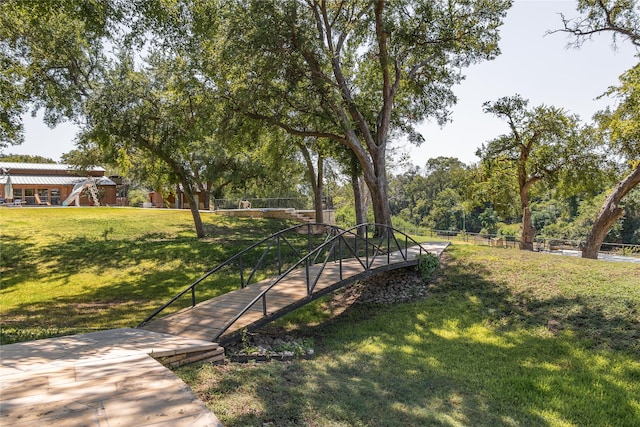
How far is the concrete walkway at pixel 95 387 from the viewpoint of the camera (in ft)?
11.2

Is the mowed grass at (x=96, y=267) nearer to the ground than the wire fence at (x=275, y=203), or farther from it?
nearer to the ground

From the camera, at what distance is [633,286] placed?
8.63 meters

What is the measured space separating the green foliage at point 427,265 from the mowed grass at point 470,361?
40cm

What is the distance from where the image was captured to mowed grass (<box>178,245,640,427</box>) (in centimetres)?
449

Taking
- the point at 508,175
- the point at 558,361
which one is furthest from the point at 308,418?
the point at 508,175

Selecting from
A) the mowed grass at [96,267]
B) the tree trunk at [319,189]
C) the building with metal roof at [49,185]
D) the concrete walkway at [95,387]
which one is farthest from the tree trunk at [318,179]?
the building with metal roof at [49,185]

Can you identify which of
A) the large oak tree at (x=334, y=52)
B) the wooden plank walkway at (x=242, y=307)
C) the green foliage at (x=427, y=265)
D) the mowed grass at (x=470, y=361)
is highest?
the large oak tree at (x=334, y=52)

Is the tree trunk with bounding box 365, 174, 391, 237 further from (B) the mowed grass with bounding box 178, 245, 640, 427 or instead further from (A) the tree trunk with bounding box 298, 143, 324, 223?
(A) the tree trunk with bounding box 298, 143, 324, 223

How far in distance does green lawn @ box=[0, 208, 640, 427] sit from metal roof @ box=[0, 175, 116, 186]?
2590 cm

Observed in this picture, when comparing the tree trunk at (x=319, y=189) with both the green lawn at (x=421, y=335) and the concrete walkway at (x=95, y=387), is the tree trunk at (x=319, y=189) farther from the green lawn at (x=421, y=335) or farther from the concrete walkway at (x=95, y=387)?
the concrete walkway at (x=95, y=387)

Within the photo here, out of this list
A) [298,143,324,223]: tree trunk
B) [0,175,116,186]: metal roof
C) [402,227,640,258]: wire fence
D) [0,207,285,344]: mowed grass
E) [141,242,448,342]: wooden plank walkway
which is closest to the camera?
[141,242,448,342]: wooden plank walkway

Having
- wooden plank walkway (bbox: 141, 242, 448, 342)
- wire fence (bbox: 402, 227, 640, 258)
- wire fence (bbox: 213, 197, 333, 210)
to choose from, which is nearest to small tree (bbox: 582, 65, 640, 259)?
wire fence (bbox: 402, 227, 640, 258)

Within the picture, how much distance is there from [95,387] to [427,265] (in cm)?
867

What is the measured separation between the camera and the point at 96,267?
13430 mm
